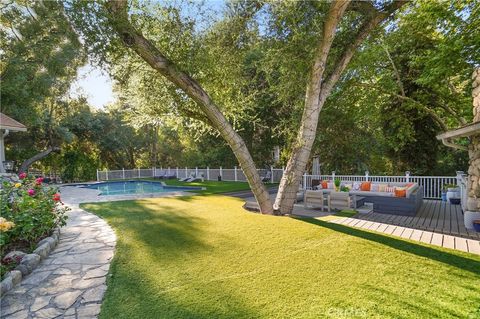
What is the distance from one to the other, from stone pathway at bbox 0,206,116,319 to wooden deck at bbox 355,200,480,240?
21.8ft

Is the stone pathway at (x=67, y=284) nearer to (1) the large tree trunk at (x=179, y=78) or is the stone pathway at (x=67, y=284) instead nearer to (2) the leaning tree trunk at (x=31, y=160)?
(1) the large tree trunk at (x=179, y=78)

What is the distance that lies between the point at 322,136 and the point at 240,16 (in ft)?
32.4

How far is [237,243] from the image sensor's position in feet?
16.4

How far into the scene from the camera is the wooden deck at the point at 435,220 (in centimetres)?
614

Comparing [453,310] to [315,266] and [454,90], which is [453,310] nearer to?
[315,266]

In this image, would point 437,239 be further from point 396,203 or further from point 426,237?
point 396,203

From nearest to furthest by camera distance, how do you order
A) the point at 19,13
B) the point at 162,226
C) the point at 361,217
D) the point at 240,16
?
1. the point at 162,226
2. the point at 240,16
3. the point at 361,217
4. the point at 19,13

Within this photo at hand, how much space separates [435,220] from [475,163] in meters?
1.82

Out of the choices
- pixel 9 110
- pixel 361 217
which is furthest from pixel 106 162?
pixel 361 217

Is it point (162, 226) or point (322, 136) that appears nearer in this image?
point (162, 226)

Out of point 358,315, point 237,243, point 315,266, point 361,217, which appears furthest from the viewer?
point 361,217

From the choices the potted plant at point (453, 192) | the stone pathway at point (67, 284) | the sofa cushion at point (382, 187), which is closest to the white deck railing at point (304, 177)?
the potted plant at point (453, 192)

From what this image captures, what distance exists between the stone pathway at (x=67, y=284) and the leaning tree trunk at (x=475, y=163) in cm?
796

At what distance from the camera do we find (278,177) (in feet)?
59.7
